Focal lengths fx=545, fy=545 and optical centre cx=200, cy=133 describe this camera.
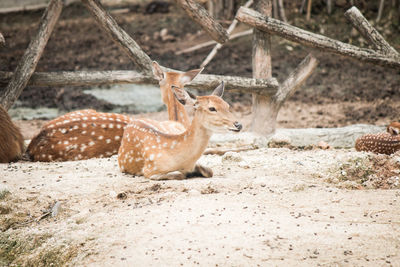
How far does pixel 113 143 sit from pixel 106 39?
7992 mm

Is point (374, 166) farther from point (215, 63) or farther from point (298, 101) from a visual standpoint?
point (215, 63)

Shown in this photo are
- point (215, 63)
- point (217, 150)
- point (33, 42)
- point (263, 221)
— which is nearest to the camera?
point (263, 221)

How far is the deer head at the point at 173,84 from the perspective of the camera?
6.97 metres

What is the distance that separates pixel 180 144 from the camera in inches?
208

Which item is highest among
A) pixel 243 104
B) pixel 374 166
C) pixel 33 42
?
pixel 33 42

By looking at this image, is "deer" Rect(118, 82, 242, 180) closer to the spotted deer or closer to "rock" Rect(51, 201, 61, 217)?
"rock" Rect(51, 201, 61, 217)

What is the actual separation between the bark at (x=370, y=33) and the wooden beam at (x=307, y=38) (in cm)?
→ 12

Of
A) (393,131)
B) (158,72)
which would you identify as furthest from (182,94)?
(393,131)

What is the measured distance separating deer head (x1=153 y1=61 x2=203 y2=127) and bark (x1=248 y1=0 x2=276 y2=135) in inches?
51.9

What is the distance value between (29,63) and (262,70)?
10.7 feet

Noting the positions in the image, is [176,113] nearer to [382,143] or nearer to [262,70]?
[262,70]

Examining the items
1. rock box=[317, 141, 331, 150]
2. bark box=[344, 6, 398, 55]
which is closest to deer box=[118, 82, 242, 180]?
rock box=[317, 141, 331, 150]

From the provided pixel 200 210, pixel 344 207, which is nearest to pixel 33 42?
pixel 200 210

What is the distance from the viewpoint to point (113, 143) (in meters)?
6.73
